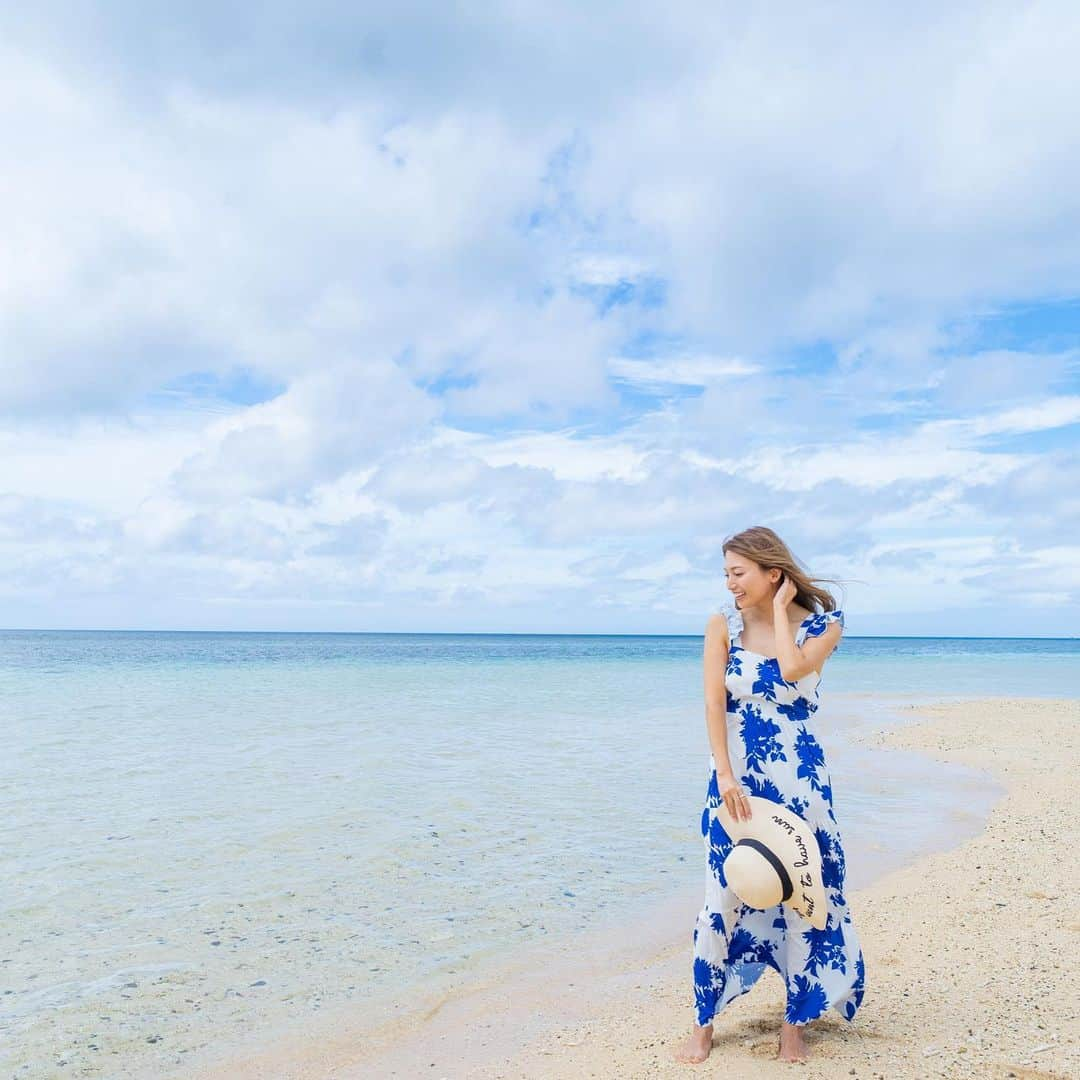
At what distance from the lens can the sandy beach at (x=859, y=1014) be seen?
13.2 feet

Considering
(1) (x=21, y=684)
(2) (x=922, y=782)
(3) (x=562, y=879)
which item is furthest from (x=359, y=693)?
(3) (x=562, y=879)

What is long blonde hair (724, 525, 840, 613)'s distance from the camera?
4141 millimetres

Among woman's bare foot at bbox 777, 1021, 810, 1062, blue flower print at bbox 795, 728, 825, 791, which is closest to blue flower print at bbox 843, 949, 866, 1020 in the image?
woman's bare foot at bbox 777, 1021, 810, 1062

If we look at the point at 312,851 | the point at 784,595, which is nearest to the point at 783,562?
the point at 784,595

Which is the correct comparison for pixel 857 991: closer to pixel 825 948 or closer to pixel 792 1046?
pixel 825 948

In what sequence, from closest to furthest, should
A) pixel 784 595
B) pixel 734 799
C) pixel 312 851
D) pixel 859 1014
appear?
pixel 734 799 < pixel 784 595 < pixel 859 1014 < pixel 312 851

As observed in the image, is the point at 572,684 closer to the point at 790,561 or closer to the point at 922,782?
the point at 922,782

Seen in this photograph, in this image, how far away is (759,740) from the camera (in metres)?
4.05

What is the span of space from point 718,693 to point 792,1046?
5.13ft

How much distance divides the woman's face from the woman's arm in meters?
0.20

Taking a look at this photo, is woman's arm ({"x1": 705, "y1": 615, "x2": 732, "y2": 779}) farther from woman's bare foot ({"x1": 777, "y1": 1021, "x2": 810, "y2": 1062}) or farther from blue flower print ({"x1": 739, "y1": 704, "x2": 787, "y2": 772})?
woman's bare foot ({"x1": 777, "y1": 1021, "x2": 810, "y2": 1062})

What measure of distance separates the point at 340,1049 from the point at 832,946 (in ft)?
8.82

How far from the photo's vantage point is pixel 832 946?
405 centimetres

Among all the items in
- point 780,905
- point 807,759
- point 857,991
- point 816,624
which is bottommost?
point 857,991
